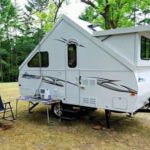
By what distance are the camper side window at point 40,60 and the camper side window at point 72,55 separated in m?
0.89

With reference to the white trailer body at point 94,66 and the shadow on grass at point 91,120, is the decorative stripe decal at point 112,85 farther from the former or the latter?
the shadow on grass at point 91,120

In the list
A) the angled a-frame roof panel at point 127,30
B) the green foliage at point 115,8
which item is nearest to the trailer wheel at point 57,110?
the angled a-frame roof panel at point 127,30

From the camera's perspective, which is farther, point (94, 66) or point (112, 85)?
point (94, 66)

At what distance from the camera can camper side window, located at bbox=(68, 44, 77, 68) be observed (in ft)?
23.1

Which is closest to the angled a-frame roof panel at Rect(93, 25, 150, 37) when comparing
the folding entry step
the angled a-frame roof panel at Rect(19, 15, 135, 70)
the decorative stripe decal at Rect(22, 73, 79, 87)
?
the angled a-frame roof panel at Rect(19, 15, 135, 70)

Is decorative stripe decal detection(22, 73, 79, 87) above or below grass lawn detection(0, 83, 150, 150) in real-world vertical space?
above

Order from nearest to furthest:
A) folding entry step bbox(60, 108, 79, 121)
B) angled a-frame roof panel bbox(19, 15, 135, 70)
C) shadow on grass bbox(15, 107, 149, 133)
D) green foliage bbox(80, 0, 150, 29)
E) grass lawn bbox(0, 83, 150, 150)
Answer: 1. grass lawn bbox(0, 83, 150, 150)
2. angled a-frame roof panel bbox(19, 15, 135, 70)
3. shadow on grass bbox(15, 107, 149, 133)
4. folding entry step bbox(60, 108, 79, 121)
5. green foliage bbox(80, 0, 150, 29)

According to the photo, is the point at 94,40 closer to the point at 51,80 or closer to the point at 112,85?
the point at 112,85

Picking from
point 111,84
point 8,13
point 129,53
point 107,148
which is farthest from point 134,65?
point 8,13

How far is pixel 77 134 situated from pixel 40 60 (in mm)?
2726

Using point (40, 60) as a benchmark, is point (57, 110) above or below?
below

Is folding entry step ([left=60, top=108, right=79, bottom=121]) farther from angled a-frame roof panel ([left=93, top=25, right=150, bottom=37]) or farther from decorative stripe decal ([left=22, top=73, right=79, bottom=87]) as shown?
angled a-frame roof panel ([left=93, top=25, right=150, bottom=37])

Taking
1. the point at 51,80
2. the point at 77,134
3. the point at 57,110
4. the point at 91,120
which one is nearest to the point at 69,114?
the point at 57,110

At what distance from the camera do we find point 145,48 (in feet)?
21.6
